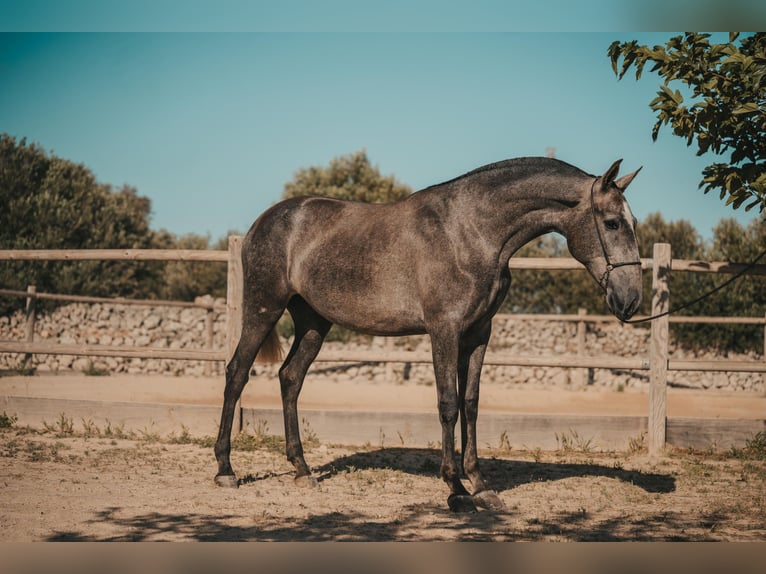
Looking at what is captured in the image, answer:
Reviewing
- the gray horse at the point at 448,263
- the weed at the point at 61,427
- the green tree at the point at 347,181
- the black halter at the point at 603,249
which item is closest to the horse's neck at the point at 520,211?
the gray horse at the point at 448,263

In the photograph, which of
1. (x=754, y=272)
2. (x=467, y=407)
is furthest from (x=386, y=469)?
(x=754, y=272)

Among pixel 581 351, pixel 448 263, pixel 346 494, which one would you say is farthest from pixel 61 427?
pixel 581 351

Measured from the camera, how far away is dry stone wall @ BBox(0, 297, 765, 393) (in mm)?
14734

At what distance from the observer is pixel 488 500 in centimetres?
463

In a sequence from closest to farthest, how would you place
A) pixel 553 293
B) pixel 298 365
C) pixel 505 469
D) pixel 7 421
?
pixel 298 365
pixel 505 469
pixel 7 421
pixel 553 293

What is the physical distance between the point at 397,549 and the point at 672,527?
181 centimetres

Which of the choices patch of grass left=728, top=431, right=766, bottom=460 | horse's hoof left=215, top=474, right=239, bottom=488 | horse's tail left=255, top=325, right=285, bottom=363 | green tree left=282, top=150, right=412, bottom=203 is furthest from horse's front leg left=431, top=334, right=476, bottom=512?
green tree left=282, top=150, right=412, bottom=203

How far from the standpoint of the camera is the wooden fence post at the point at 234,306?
7008mm

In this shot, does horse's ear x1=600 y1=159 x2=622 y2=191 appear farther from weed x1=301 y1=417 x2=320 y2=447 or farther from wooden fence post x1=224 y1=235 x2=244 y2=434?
weed x1=301 y1=417 x2=320 y2=447

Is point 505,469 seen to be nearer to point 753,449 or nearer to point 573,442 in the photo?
point 573,442

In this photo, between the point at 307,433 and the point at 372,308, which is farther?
the point at 307,433

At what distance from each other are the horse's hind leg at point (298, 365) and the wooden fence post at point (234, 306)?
150 cm

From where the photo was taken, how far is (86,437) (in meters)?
6.81

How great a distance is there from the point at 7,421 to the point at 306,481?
379 centimetres
